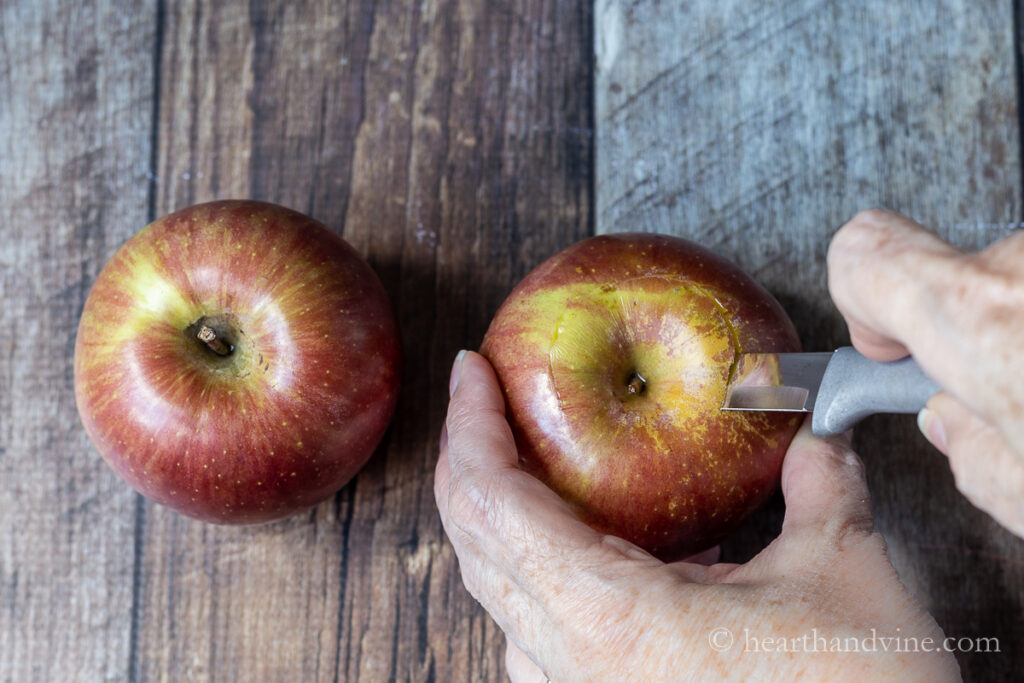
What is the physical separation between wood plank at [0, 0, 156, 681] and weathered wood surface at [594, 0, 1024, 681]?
73 centimetres

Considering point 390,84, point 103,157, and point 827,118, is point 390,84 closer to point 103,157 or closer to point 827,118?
point 103,157

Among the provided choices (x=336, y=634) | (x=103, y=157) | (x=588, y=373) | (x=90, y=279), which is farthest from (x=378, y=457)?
(x=103, y=157)

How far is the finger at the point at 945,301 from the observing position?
0.56 metres

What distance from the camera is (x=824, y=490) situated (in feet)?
2.83

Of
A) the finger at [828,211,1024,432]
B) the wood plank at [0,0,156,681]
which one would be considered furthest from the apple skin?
the finger at [828,211,1024,432]

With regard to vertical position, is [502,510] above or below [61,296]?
below

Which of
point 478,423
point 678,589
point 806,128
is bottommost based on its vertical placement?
point 678,589

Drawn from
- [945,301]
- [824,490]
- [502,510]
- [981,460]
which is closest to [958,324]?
[945,301]

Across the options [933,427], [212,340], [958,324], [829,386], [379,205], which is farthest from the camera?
[379,205]

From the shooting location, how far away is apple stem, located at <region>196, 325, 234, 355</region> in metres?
0.88

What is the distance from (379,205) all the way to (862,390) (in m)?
0.71

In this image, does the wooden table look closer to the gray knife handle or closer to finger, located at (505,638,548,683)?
finger, located at (505,638,548,683)

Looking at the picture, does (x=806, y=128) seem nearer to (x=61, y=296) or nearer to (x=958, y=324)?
(x=958, y=324)

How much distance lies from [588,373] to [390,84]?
0.59m
